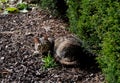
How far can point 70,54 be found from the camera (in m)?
4.96

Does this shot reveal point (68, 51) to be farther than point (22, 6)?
No

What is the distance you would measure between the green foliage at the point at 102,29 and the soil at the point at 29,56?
1.25ft

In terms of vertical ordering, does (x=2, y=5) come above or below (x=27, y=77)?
above

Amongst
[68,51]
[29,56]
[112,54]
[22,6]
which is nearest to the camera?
[112,54]

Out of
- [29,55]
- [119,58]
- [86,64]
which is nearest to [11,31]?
[29,55]

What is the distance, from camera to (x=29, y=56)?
5.54 meters

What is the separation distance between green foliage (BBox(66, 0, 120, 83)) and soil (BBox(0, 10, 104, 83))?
38cm

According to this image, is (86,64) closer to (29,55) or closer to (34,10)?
(29,55)

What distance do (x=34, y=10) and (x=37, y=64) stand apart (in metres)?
2.92

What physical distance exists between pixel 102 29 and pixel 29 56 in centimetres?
160

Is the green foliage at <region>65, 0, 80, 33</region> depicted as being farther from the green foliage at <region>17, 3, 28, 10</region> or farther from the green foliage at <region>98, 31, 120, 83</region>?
the green foliage at <region>17, 3, 28, 10</region>

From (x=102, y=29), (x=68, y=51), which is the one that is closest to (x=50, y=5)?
(x=68, y=51)

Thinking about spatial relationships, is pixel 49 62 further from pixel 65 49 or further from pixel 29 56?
pixel 29 56

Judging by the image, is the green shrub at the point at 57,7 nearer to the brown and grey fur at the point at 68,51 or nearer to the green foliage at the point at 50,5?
the green foliage at the point at 50,5
